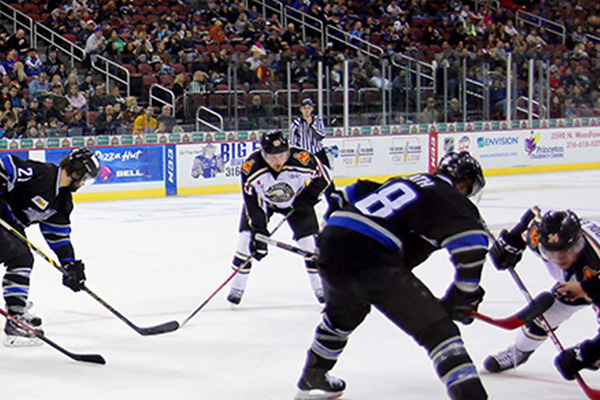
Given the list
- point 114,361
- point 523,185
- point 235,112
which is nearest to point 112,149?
point 235,112

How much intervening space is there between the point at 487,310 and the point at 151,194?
23.4 feet

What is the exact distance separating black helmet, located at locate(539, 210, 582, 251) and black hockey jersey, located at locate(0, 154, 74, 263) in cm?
230

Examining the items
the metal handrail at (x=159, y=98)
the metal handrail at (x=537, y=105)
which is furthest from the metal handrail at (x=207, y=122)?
the metal handrail at (x=537, y=105)

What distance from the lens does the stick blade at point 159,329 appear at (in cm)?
465

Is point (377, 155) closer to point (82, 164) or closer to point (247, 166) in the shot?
point (247, 166)

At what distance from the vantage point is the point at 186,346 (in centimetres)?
455

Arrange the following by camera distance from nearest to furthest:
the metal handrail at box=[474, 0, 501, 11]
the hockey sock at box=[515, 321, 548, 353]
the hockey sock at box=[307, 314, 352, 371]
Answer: the hockey sock at box=[307, 314, 352, 371] → the hockey sock at box=[515, 321, 548, 353] → the metal handrail at box=[474, 0, 501, 11]

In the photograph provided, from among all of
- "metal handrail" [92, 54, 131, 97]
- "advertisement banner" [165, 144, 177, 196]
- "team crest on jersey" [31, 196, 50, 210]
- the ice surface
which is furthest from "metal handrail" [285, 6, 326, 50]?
"team crest on jersey" [31, 196, 50, 210]

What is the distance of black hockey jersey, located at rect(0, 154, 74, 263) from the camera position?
4402 mm

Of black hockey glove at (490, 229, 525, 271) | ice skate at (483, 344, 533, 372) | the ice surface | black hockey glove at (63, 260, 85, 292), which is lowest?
the ice surface

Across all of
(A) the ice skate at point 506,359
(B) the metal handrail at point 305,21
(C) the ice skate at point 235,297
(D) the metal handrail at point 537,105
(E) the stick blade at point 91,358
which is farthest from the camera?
(B) the metal handrail at point 305,21

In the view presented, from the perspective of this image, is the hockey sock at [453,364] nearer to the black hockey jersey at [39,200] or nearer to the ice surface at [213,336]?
the ice surface at [213,336]

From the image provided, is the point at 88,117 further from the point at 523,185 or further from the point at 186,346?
the point at 186,346

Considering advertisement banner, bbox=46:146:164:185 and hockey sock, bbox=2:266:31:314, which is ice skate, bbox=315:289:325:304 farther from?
advertisement banner, bbox=46:146:164:185
